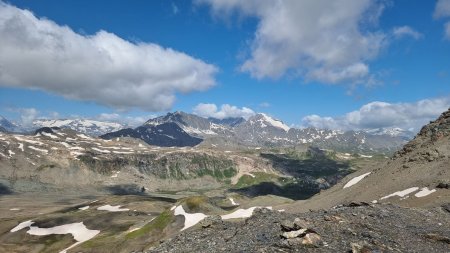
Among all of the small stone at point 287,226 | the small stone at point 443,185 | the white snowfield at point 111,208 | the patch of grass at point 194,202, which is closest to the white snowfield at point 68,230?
the white snowfield at point 111,208

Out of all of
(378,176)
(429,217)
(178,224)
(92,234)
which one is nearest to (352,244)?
(429,217)

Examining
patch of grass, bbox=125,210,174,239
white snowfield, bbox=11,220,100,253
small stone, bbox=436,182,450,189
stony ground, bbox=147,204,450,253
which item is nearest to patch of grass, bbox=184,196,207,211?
patch of grass, bbox=125,210,174,239

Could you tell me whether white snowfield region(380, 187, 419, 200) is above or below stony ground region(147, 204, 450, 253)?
above

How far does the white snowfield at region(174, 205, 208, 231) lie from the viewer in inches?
4156

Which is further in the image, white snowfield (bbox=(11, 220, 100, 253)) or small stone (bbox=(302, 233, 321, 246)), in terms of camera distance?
white snowfield (bbox=(11, 220, 100, 253))

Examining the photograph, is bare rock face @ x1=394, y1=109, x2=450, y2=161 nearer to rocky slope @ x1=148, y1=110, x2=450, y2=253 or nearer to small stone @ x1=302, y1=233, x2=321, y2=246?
rocky slope @ x1=148, y1=110, x2=450, y2=253

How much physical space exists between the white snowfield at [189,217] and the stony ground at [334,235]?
57143 millimetres

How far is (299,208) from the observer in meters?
104

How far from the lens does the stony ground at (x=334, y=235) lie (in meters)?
31.3

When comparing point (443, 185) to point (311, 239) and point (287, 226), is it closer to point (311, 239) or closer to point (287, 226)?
point (287, 226)

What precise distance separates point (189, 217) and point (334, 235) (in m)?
77.9

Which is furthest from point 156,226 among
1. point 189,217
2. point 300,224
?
point 300,224

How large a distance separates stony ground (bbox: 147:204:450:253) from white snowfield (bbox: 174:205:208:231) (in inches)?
2250

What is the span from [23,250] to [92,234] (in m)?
20.6
